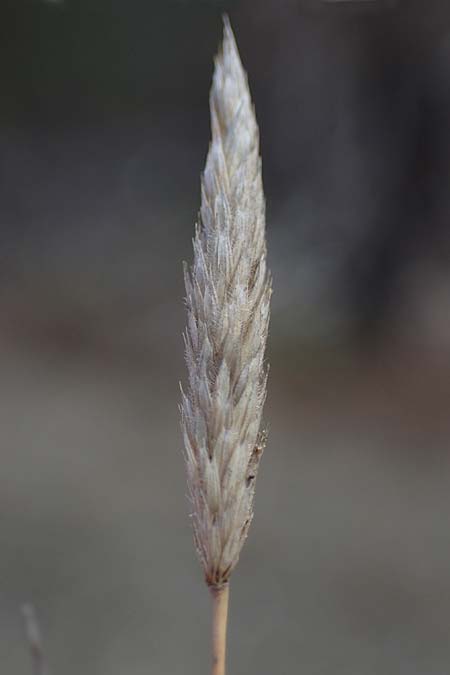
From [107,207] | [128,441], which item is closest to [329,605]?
[128,441]

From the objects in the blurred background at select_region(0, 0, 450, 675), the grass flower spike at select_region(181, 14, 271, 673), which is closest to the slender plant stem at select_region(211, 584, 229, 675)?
the grass flower spike at select_region(181, 14, 271, 673)

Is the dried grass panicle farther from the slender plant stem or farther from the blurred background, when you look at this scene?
the blurred background

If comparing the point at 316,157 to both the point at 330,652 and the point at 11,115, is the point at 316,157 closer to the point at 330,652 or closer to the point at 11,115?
the point at 11,115

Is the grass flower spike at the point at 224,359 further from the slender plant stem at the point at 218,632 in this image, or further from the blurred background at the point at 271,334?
the blurred background at the point at 271,334

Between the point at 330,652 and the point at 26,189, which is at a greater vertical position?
the point at 26,189

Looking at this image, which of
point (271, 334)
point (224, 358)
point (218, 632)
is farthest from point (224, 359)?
point (271, 334)

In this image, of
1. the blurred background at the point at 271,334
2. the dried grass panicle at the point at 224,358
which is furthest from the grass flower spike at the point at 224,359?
the blurred background at the point at 271,334
